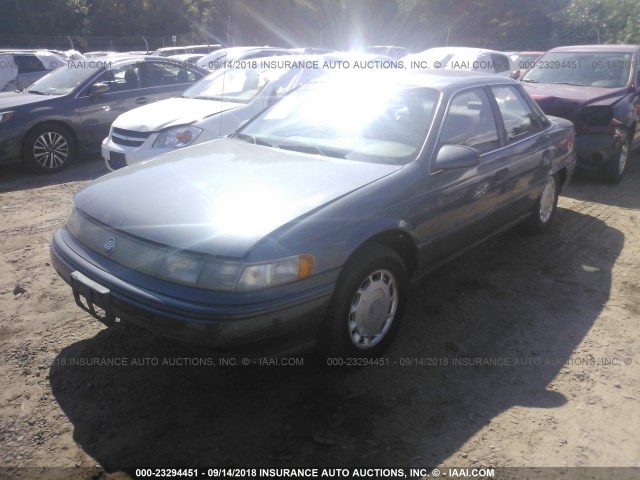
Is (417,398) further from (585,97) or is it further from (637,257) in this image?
(585,97)

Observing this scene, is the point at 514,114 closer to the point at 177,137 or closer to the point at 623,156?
the point at 623,156

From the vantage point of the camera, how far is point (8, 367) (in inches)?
130

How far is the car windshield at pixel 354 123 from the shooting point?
3.70 meters

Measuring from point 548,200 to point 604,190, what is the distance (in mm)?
2233

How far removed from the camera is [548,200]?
5.42 metres

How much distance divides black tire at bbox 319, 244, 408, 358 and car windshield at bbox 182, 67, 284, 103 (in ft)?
15.2

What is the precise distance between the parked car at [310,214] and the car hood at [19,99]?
4.97 meters

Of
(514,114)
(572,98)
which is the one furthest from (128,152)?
(572,98)

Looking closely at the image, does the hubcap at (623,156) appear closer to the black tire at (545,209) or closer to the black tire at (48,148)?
the black tire at (545,209)

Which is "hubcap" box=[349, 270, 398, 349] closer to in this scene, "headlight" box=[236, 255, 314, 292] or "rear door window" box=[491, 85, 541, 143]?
"headlight" box=[236, 255, 314, 292]

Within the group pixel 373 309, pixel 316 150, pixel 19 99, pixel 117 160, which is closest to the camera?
pixel 373 309

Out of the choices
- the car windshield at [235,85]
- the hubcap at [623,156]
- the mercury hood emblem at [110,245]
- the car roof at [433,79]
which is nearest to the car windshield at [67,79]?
the car windshield at [235,85]

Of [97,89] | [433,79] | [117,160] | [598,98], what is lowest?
[117,160]

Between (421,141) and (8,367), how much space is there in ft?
9.54
